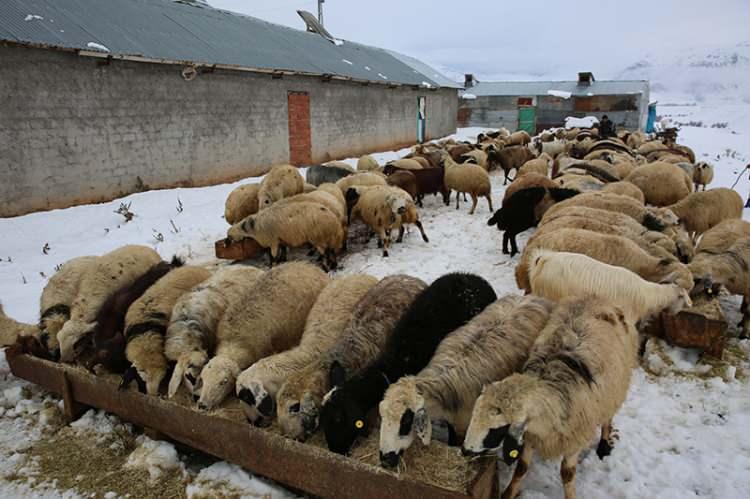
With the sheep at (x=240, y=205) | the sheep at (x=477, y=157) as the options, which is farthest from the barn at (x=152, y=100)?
the sheep at (x=477, y=157)

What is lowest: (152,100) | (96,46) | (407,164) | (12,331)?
(12,331)

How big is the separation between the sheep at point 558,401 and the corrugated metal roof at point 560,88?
37.6 metres

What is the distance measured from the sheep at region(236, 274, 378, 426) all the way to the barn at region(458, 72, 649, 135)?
3614 cm

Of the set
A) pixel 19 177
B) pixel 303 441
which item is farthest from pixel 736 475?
pixel 19 177

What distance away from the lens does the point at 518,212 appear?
8.72 m

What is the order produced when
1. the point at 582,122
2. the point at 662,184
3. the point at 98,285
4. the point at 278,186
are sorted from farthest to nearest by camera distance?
the point at 582,122
the point at 662,184
the point at 278,186
the point at 98,285

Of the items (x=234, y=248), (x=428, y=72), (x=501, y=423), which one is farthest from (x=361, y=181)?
(x=428, y=72)

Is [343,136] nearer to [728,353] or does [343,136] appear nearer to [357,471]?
[728,353]

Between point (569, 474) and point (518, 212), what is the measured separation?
599cm

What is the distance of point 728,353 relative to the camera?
529 centimetres

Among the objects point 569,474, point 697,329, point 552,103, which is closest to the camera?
point 569,474

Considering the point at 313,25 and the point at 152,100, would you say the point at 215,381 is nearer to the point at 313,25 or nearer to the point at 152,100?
the point at 152,100

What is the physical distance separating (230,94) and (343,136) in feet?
21.7

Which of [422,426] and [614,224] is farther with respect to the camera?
[614,224]
